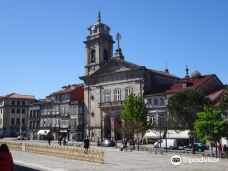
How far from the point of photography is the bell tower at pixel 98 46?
80.8m

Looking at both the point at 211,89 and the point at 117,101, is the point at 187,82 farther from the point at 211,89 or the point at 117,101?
the point at 117,101

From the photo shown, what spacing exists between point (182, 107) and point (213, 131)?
11.2m

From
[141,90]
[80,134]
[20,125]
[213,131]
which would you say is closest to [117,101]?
[141,90]

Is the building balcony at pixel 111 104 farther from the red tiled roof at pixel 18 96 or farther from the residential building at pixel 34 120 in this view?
the red tiled roof at pixel 18 96

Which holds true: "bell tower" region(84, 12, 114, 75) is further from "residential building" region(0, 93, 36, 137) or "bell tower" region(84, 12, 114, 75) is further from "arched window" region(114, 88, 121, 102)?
"residential building" region(0, 93, 36, 137)

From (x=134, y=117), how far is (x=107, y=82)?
2196 cm

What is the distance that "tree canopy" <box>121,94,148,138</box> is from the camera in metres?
55.5

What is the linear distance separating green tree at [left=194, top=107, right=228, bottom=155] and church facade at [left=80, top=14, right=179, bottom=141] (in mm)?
30685

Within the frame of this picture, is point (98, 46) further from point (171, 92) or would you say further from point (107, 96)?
point (171, 92)

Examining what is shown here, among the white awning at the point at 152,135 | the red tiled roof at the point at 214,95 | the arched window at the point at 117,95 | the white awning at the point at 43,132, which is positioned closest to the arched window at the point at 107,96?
the arched window at the point at 117,95

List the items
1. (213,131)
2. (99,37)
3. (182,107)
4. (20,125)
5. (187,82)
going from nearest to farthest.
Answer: (213,131) → (182,107) → (187,82) → (99,37) → (20,125)

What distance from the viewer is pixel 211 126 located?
1519 inches

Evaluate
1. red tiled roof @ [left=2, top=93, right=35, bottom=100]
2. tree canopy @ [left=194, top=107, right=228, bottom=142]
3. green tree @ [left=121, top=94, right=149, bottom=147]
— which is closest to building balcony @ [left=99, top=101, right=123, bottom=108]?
green tree @ [left=121, top=94, right=149, bottom=147]

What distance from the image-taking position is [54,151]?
35844 millimetres
